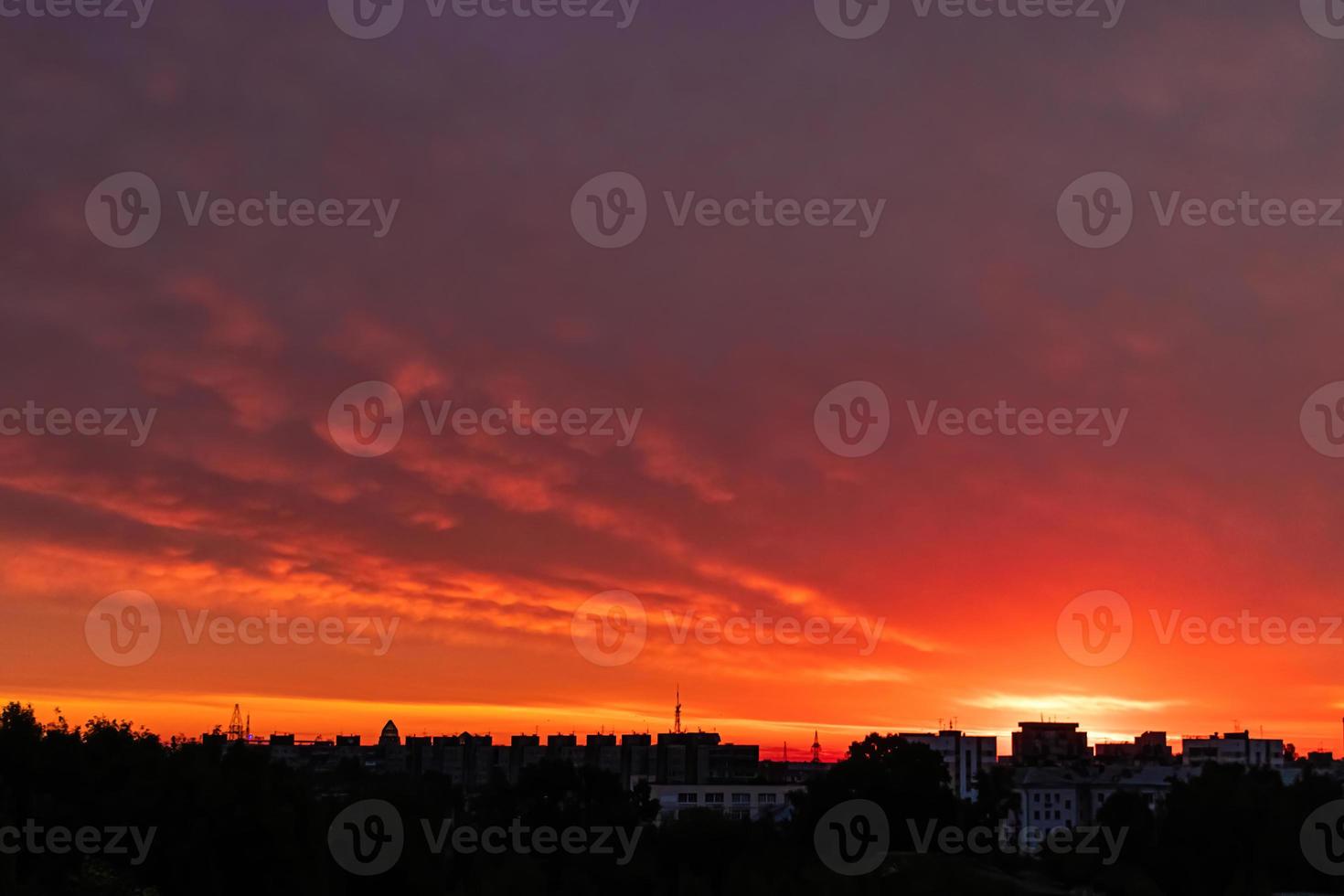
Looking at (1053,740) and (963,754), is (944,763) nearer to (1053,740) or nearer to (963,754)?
(963,754)

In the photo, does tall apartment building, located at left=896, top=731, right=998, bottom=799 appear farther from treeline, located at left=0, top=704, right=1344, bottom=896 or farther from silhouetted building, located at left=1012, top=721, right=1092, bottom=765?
treeline, located at left=0, top=704, right=1344, bottom=896

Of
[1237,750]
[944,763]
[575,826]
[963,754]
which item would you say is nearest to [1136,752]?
[1237,750]

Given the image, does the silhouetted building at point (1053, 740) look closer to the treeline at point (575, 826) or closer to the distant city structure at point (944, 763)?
the distant city structure at point (944, 763)

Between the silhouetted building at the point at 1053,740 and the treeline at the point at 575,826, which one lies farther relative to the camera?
the silhouetted building at the point at 1053,740

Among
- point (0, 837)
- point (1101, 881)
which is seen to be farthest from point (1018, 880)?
point (0, 837)

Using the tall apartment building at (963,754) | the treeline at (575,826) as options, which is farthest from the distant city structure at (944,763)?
the treeline at (575,826)

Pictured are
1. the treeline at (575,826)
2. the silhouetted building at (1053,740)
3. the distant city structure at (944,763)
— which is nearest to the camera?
the treeline at (575,826)

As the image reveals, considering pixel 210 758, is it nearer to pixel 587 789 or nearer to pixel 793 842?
pixel 793 842
